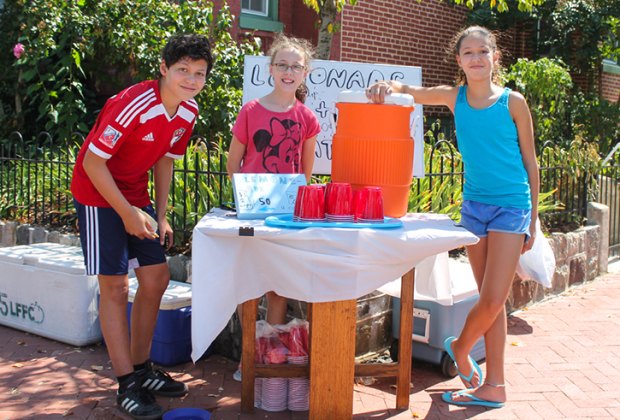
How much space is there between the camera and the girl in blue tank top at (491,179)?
3.57 meters

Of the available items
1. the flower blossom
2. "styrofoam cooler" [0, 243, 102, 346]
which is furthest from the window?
"styrofoam cooler" [0, 243, 102, 346]

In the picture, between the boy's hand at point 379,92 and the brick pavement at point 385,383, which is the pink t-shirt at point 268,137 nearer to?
the boy's hand at point 379,92

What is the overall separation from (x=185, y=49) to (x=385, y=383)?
2178 mm

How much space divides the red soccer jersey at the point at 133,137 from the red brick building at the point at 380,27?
6552 mm

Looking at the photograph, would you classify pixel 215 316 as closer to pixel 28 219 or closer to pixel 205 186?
pixel 205 186

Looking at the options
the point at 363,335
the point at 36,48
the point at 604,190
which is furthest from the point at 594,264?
the point at 36,48

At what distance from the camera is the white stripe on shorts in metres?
3.44

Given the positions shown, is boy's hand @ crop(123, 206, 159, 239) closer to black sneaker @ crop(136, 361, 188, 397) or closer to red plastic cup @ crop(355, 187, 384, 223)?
black sneaker @ crop(136, 361, 188, 397)

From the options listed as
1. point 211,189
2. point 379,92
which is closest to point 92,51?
point 211,189

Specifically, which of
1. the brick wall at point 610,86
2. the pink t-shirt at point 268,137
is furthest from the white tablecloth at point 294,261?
the brick wall at point 610,86

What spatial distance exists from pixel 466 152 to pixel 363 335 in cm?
138

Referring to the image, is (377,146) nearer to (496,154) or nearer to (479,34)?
(496,154)

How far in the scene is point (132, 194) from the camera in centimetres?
357

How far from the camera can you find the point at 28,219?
6.97 m
